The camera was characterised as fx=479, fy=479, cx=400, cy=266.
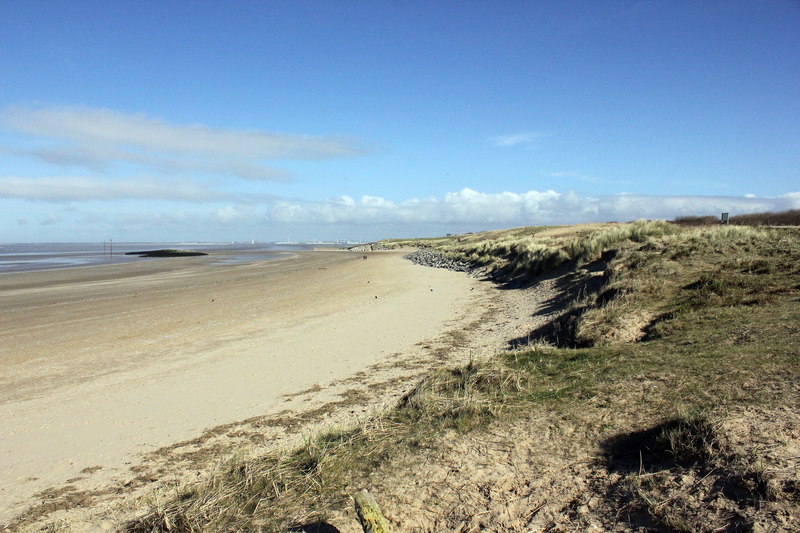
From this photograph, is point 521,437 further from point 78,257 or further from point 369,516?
point 78,257

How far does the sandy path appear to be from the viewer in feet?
19.3

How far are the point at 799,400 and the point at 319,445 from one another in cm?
439

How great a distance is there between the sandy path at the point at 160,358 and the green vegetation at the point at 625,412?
85.7 inches

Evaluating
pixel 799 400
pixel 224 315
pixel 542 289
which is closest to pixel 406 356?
pixel 799 400

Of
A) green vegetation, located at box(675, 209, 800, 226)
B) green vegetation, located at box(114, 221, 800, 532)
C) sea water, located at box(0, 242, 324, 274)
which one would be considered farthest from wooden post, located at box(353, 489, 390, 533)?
sea water, located at box(0, 242, 324, 274)

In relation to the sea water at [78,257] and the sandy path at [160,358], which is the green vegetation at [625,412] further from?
the sea water at [78,257]

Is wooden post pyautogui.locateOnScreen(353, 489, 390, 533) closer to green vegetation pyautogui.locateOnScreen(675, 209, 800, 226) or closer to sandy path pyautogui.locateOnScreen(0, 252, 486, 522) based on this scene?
sandy path pyautogui.locateOnScreen(0, 252, 486, 522)

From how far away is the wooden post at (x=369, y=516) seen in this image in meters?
3.12

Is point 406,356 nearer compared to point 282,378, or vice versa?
point 282,378

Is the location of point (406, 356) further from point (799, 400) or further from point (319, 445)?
point (799, 400)

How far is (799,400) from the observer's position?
167 inches

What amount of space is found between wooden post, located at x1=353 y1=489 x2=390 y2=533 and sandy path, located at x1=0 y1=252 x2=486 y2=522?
329 centimetres

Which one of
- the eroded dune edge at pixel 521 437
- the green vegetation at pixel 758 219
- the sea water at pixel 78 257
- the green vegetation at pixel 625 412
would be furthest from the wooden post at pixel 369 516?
the sea water at pixel 78 257

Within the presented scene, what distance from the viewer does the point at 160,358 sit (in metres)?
9.82
